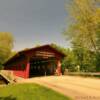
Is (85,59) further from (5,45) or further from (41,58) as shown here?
(5,45)

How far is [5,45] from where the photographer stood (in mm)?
84500

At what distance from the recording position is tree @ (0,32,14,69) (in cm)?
8238

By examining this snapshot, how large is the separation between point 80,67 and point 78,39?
1226 centimetres

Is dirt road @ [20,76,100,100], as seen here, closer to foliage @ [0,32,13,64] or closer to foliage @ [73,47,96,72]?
foliage @ [73,47,96,72]

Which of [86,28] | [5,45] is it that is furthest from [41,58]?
[5,45]

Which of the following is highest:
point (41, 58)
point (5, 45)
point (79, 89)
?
point (5, 45)

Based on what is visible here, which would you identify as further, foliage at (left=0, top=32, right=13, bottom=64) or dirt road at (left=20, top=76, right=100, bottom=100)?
foliage at (left=0, top=32, right=13, bottom=64)

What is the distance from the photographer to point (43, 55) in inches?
1539

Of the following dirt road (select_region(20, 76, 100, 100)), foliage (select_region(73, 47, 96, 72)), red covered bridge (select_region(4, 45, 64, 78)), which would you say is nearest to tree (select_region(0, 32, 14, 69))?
foliage (select_region(73, 47, 96, 72))

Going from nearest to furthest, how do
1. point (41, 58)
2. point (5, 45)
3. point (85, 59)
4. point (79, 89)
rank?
point (79, 89)
point (41, 58)
point (85, 59)
point (5, 45)

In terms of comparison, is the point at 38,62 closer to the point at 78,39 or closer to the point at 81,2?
the point at 78,39

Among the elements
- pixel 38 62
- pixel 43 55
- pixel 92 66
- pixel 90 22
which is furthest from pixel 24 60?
pixel 92 66

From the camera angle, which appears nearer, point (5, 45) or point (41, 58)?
point (41, 58)

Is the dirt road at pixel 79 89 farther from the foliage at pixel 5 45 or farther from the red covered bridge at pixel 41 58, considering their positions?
the foliage at pixel 5 45
